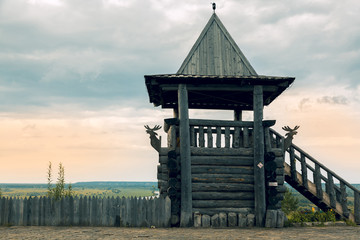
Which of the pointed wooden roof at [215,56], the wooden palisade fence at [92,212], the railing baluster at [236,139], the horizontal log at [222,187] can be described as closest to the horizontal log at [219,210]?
the horizontal log at [222,187]

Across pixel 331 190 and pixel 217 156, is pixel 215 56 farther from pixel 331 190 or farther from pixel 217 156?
pixel 331 190

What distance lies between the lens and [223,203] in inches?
578

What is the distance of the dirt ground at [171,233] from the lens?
38.9ft

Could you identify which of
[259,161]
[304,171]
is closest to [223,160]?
[259,161]

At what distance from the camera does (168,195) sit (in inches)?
566

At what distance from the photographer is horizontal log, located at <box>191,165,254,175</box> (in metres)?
14.7

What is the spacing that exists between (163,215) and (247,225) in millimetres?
3175

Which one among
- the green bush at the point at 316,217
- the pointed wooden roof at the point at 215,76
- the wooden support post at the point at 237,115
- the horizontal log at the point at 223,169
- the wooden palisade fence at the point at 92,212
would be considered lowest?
the green bush at the point at 316,217

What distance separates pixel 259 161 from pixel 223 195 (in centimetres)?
191

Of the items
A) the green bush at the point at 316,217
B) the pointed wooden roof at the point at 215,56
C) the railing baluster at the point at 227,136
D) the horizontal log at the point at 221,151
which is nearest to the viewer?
the horizontal log at the point at 221,151

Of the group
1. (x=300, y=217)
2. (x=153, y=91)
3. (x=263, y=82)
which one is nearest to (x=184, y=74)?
(x=153, y=91)

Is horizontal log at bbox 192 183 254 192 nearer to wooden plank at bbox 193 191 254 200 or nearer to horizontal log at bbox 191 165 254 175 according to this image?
wooden plank at bbox 193 191 254 200

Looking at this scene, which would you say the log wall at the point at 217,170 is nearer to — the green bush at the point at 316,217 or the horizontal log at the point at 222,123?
the horizontal log at the point at 222,123

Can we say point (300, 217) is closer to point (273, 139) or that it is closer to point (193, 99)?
point (273, 139)
